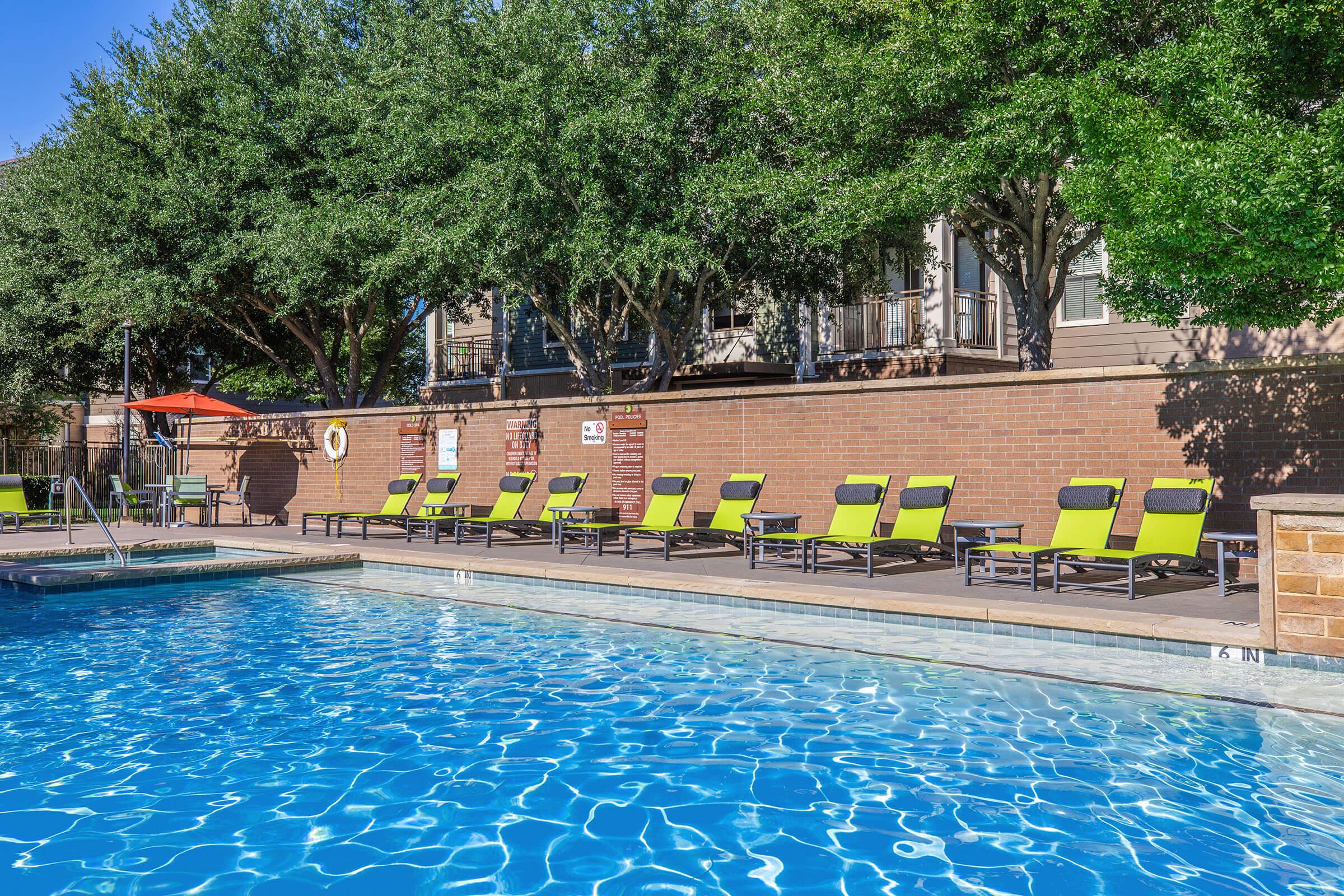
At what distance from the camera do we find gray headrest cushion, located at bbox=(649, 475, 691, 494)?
43.7ft

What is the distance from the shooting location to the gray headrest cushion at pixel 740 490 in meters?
12.7

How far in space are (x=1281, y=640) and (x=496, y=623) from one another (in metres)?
6.07


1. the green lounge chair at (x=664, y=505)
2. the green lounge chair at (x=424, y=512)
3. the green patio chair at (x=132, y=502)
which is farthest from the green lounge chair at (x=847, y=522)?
the green patio chair at (x=132, y=502)

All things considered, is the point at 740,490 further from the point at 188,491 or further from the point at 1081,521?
the point at 188,491

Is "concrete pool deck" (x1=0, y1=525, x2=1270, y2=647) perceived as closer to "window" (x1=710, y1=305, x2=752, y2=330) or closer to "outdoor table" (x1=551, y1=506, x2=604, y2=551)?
"outdoor table" (x1=551, y1=506, x2=604, y2=551)

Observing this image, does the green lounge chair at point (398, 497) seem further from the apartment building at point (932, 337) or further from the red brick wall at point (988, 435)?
the apartment building at point (932, 337)

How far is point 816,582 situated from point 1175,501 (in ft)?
11.1

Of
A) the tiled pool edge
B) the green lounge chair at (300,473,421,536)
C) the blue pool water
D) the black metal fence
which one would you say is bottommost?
the blue pool water

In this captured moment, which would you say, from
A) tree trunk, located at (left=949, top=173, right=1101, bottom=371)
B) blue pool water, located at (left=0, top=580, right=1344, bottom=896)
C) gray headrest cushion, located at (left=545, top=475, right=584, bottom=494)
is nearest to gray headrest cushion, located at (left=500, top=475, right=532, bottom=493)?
gray headrest cushion, located at (left=545, top=475, right=584, bottom=494)

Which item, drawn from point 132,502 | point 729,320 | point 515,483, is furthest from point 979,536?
point 132,502

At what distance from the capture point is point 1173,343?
58.8ft

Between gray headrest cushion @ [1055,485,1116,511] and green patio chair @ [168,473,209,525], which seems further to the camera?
green patio chair @ [168,473,209,525]

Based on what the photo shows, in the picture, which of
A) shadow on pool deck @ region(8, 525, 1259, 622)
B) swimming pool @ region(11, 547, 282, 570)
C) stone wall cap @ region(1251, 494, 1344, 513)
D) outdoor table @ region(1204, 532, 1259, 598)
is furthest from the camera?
swimming pool @ region(11, 547, 282, 570)

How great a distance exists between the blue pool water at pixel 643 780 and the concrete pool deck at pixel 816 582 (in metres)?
1.22
